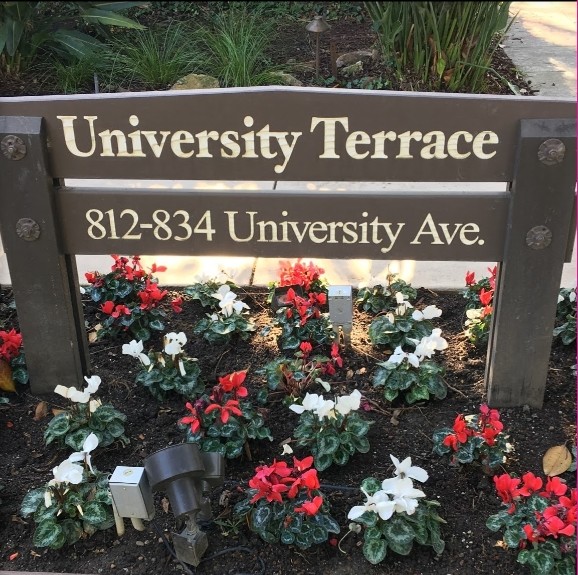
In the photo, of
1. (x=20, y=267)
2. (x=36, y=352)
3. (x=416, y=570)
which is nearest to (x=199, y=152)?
(x=20, y=267)

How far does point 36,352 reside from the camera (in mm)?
→ 2768

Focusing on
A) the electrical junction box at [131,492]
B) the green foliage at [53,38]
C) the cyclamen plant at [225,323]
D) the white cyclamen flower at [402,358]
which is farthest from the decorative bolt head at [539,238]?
the green foliage at [53,38]

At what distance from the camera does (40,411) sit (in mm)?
2756

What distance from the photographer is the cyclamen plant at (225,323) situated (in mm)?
3059

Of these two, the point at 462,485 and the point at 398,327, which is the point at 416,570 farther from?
the point at 398,327

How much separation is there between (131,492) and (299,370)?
877 mm

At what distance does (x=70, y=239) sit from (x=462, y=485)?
1.44 metres

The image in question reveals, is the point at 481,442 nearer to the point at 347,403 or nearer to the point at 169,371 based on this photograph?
the point at 347,403

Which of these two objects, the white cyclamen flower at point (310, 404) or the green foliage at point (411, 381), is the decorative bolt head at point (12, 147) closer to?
the white cyclamen flower at point (310, 404)

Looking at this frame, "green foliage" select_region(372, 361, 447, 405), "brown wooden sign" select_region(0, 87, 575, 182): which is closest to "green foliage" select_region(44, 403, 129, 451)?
"brown wooden sign" select_region(0, 87, 575, 182)

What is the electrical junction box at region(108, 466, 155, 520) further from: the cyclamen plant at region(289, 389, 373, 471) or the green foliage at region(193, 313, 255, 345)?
the green foliage at region(193, 313, 255, 345)

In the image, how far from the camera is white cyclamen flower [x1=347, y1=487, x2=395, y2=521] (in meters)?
2.07

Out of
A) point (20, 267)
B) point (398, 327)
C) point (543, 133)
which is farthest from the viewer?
point (398, 327)

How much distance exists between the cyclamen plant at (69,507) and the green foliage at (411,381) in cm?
99
